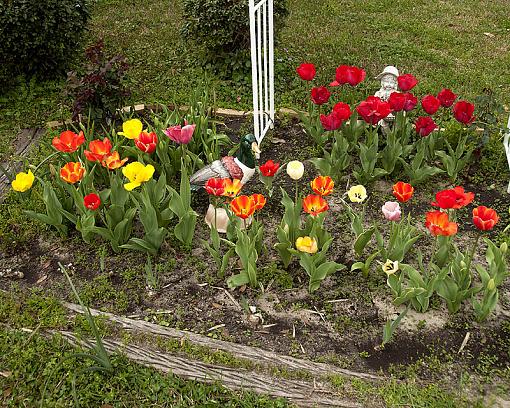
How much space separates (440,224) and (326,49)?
3.85m

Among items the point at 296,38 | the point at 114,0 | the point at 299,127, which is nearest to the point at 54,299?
the point at 299,127

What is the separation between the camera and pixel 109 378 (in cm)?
261

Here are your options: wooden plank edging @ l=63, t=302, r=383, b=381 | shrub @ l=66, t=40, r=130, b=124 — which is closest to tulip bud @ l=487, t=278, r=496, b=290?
wooden plank edging @ l=63, t=302, r=383, b=381

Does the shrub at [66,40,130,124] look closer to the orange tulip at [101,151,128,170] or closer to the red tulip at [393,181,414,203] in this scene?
the orange tulip at [101,151,128,170]

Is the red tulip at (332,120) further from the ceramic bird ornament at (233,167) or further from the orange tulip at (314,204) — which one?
the orange tulip at (314,204)

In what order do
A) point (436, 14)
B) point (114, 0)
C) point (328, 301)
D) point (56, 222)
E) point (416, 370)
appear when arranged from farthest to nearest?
point (114, 0), point (436, 14), point (56, 222), point (328, 301), point (416, 370)

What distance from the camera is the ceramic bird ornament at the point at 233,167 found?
3.31 meters

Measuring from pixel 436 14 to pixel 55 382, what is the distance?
614 cm

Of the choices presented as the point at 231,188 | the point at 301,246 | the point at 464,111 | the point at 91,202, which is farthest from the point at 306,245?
the point at 464,111

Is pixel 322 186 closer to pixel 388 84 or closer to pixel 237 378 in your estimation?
pixel 237 378

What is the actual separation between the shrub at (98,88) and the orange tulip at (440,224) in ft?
8.57

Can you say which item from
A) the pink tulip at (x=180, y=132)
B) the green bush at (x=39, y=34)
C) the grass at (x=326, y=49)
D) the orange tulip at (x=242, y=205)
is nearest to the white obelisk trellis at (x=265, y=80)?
the grass at (x=326, y=49)

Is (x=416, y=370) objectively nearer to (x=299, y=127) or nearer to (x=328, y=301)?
(x=328, y=301)

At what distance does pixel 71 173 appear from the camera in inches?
117
